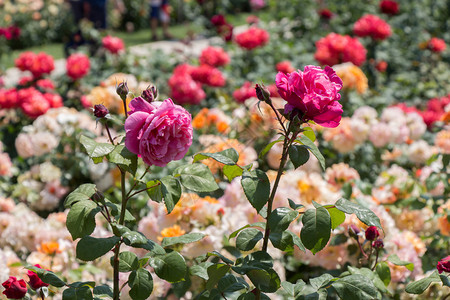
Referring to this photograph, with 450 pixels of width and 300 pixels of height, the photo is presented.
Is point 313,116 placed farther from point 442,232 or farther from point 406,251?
point 442,232

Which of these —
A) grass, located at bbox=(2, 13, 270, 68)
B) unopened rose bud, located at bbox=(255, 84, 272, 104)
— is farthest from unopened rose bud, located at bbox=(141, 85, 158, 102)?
grass, located at bbox=(2, 13, 270, 68)

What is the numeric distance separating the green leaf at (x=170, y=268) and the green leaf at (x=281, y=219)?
188mm

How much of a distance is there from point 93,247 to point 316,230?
0.41m

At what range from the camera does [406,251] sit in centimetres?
174

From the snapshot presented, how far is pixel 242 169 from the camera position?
1143mm

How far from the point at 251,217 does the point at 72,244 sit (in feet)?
2.01

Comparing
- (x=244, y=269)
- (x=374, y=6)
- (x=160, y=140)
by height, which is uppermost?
(x=160, y=140)

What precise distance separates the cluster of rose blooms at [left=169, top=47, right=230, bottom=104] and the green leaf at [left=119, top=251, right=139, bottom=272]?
2304 millimetres

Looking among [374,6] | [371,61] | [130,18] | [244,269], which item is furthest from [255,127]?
[130,18]

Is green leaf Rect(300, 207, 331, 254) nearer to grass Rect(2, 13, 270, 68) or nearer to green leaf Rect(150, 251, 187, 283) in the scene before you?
green leaf Rect(150, 251, 187, 283)

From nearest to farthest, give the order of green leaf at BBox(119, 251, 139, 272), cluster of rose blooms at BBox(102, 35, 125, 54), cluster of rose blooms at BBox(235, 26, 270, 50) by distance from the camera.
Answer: green leaf at BBox(119, 251, 139, 272) < cluster of rose blooms at BBox(102, 35, 125, 54) < cluster of rose blooms at BBox(235, 26, 270, 50)

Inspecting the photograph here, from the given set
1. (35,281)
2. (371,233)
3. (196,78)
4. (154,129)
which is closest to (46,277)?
(35,281)

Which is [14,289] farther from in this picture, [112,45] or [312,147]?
[112,45]

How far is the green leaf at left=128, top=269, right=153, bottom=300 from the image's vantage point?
107 centimetres
